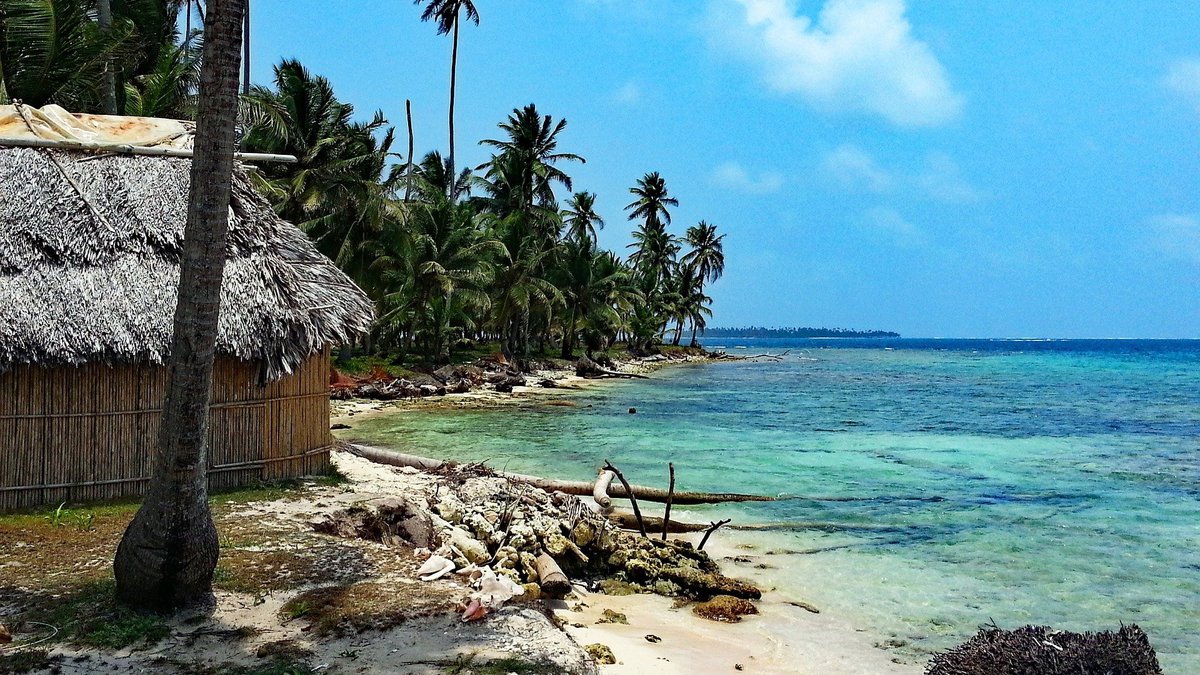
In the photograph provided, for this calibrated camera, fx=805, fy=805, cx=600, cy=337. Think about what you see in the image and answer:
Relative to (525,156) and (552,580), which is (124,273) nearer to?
(552,580)

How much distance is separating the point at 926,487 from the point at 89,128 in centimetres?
1594

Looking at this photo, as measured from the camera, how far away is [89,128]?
440 inches

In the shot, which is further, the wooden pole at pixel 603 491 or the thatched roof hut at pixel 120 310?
the wooden pole at pixel 603 491

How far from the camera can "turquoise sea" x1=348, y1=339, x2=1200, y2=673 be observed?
940cm

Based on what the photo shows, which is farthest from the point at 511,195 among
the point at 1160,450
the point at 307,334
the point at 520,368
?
the point at 307,334

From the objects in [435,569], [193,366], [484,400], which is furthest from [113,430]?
[484,400]

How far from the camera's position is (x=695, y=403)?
32.7m

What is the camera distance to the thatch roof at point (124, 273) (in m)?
8.80

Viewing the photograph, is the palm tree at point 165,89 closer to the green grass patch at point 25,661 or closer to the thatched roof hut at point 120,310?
the thatched roof hut at point 120,310

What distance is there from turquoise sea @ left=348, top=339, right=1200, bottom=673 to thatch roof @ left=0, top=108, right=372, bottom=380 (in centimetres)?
683

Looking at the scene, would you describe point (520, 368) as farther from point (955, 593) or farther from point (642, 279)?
point (955, 593)

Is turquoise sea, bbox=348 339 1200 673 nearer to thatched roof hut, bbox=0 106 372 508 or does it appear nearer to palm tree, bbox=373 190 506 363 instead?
thatched roof hut, bbox=0 106 372 508

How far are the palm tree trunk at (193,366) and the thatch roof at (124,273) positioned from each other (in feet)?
12.7

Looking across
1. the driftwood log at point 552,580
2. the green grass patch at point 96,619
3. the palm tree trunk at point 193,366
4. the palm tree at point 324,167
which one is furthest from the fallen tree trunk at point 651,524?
the palm tree at point 324,167
